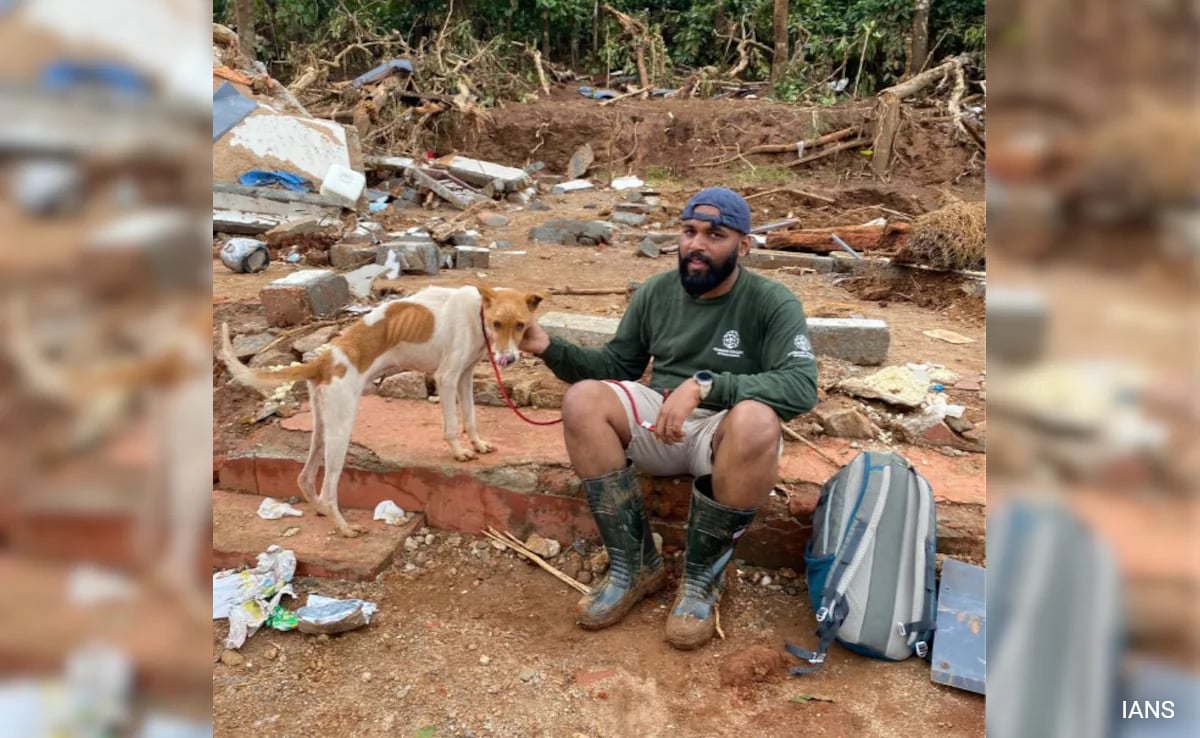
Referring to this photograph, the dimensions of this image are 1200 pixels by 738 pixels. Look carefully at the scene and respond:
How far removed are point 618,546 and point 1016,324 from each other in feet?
8.66

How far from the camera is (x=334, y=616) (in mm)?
2977

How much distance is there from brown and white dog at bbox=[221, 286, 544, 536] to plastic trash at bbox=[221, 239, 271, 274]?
5225 millimetres

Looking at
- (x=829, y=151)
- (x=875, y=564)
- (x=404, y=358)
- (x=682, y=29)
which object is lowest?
(x=875, y=564)

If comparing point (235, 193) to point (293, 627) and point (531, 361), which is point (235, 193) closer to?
point (531, 361)

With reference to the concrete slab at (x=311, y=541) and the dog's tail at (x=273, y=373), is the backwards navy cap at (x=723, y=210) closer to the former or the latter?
the dog's tail at (x=273, y=373)

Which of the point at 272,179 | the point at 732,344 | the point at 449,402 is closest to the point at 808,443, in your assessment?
the point at 732,344

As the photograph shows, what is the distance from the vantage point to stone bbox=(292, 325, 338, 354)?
5321 mm

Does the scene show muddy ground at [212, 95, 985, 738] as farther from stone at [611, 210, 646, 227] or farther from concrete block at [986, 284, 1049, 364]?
stone at [611, 210, 646, 227]

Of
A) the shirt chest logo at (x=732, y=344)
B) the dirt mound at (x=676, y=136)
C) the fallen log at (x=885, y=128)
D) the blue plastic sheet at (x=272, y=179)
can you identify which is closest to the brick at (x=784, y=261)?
the dirt mound at (x=676, y=136)

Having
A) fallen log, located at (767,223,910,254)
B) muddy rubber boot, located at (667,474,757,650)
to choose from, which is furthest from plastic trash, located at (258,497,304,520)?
fallen log, located at (767,223,910,254)

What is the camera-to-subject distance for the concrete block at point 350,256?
28.2 feet

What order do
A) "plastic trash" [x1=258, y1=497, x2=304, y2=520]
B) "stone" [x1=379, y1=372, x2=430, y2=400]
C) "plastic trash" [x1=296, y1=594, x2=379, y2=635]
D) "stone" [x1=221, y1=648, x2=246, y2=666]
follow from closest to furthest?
"stone" [x1=221, y1=648, x2=246, y2=666] < "plastic trash" [x1=296, y1=594, x2=379, y2=635] < "plastic trash" [x1=258, y1=497, x2=304, y2=520] < "stone" [x1=379, y1=372, x2=430, y2=400]

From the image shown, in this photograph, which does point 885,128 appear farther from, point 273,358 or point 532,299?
point 532,299

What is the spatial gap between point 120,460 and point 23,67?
207mm
